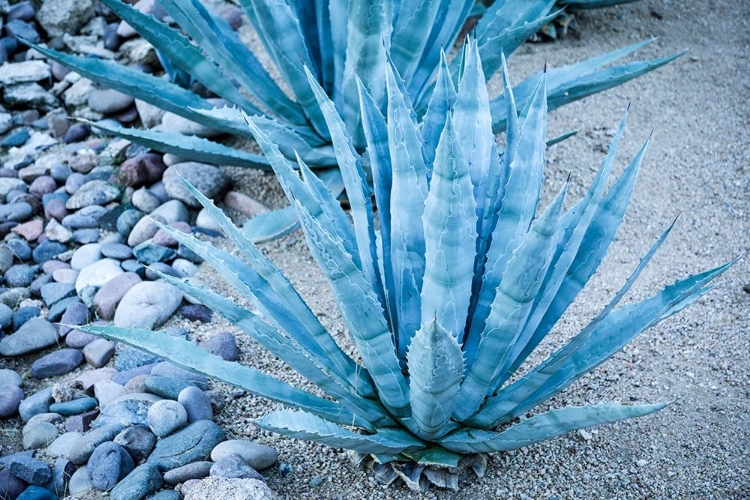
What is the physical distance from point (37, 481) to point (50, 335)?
71 cm

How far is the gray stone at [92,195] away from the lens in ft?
10.9

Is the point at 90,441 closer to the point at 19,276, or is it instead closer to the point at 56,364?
the point at 56,364

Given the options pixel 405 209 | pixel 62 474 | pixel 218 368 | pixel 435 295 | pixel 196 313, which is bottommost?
pixel 196 313

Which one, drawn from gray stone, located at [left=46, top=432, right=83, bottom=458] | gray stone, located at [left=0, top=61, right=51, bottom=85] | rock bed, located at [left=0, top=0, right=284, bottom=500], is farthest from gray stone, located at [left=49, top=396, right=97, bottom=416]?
gray stone, located at [left=0, top=61, right=51, bottom=85]

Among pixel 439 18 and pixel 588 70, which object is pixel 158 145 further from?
pixel 588 70

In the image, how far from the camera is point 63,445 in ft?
7.33

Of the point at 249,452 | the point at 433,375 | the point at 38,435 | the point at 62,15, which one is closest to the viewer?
the point at 433,375

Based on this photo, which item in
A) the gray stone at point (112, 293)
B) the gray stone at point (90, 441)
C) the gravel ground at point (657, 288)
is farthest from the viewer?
the gray stone at point (112, 293)

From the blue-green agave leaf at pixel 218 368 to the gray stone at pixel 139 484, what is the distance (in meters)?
0.36

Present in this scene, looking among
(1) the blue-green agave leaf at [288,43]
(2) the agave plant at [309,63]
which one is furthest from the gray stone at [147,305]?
(1) the blue-green agave leaf at [288,43]

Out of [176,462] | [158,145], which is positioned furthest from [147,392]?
[158,145]

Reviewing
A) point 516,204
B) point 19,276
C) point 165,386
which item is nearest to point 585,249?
point 516,204

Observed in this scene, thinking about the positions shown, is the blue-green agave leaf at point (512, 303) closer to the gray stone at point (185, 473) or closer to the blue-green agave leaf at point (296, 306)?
the blue-green agave leaf at point (296, 306)

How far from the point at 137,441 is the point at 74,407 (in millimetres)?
355
